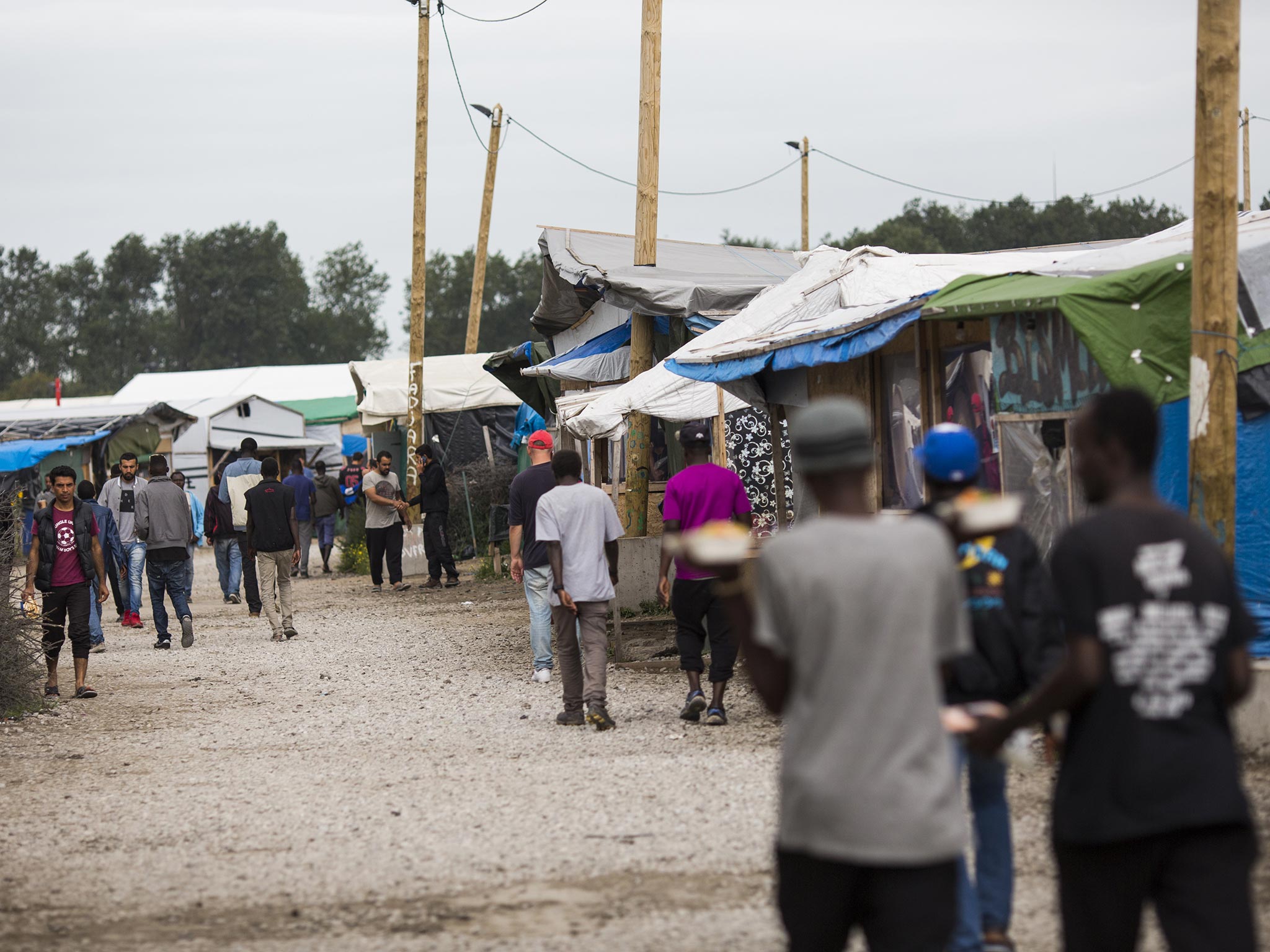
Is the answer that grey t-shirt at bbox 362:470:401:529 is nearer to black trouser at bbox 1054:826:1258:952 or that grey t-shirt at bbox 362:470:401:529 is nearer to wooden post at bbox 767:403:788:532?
wooden post at bbox 767:403:788:532

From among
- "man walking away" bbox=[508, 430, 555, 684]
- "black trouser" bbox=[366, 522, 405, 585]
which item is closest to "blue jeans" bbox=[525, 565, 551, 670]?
"man walking away" bbox=[508, 430, 555, 684]

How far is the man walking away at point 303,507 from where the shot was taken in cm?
2278

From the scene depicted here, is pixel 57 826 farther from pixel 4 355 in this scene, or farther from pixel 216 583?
pixel 4 355

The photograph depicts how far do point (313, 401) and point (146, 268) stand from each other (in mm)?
58388

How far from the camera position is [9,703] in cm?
1061

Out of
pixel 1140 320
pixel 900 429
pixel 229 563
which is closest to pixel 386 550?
pixel 229 563

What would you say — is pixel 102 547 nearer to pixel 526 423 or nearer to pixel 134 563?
pixel 134 563

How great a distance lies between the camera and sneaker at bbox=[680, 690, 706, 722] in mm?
9117

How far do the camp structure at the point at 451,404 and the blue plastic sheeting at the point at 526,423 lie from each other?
1453 millimetres

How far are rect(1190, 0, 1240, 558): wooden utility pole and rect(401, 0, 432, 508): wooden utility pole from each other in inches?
699

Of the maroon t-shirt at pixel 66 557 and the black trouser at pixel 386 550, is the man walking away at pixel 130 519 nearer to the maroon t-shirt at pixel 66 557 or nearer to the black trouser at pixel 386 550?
the black trouser at pixel 386 550

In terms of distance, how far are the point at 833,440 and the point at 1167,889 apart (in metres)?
1.23

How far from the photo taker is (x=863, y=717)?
2879 millimetres

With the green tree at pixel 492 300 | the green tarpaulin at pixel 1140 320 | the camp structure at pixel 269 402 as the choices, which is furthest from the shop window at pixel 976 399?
the green tree at pixel 492 300
